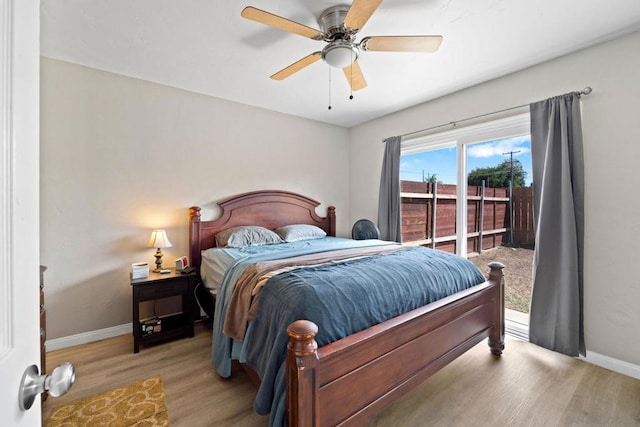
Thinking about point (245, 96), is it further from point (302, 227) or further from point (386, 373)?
point (386, 373)

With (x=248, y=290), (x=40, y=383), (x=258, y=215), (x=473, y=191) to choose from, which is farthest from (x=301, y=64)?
(x=473, y=191)

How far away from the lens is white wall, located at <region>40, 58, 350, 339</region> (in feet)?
7.97

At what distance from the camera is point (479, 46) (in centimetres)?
226

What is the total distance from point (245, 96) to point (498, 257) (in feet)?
11.1

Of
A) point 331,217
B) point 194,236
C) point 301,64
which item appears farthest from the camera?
point 331,217

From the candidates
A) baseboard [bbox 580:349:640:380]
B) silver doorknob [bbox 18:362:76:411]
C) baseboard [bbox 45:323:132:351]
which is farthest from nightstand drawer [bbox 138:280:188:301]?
baseboard [bbox 580:349:640:380]

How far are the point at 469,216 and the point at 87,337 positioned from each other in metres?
4.08

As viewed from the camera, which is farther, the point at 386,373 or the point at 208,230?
the point at 208,230

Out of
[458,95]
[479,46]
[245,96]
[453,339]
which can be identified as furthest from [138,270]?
[458,95]

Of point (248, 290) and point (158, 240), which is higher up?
point (158, 240)

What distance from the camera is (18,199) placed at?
482 mm

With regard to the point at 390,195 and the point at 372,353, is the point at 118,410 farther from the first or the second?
the point at 390,195

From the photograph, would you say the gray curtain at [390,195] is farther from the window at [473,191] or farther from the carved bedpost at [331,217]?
the carved bedpost at [331,217]

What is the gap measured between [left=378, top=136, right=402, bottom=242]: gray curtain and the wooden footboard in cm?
165
